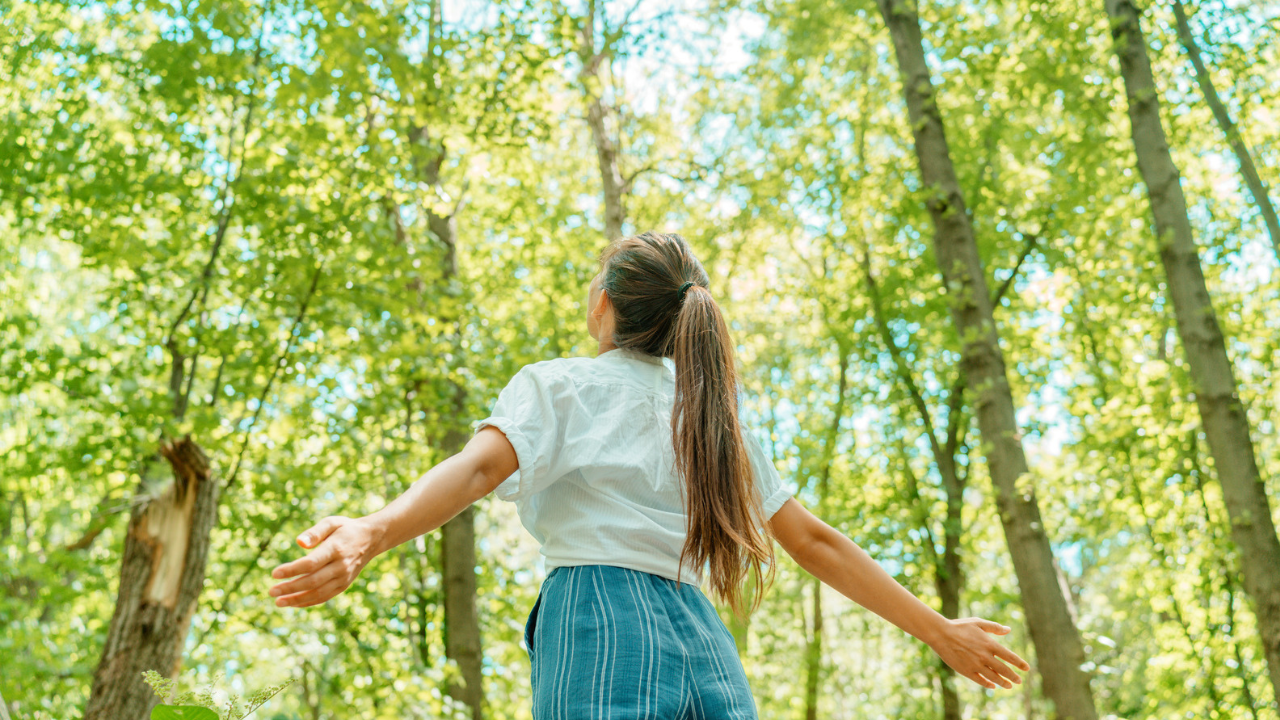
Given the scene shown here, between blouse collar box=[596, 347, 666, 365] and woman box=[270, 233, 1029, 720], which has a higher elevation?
blouse collar box=[596, 347, 666, 365]

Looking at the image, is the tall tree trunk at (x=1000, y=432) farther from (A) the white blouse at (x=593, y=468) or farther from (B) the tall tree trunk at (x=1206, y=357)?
(A) the white blouse at (x=593, y=468)

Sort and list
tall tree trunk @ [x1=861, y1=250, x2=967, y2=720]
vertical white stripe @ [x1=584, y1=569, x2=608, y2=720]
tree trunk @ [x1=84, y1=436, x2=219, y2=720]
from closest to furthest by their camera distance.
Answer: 1. vertical white stripe @ [x1=584, y1=569, x2=608, y2=720]
2. tree trunk @ [x1=84, y1=436, x2=219, y2=720]
3. tall tree trunk @ [x1=861, y1=250, x2=967, y2=720]

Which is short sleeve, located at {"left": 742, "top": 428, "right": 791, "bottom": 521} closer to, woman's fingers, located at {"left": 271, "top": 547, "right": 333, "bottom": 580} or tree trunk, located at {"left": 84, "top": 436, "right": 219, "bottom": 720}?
woman's fingers, located at {"left": 271, "top": 547, "right": 333, "bottom": 580}

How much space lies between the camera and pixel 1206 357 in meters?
4.88

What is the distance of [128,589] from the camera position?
4469mm

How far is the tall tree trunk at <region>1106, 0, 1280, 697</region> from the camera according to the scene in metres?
4.64

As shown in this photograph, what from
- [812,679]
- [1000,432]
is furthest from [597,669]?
[812,679]

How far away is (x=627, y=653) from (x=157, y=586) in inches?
162

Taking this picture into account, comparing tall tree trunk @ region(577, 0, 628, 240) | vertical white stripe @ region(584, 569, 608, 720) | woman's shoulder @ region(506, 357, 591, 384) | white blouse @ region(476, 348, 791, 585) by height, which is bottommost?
vertical white stripe @ region(584, 569, 608, 720)

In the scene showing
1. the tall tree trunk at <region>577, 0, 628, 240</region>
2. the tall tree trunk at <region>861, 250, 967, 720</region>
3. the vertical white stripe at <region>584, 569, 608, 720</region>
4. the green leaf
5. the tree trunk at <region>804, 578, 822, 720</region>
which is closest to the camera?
the green leaf

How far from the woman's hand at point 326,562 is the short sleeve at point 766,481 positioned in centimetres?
92

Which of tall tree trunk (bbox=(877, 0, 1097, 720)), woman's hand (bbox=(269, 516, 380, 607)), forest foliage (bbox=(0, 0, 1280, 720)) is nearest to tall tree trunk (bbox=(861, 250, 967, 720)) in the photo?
forest foliage (bbox=(0, 0, 1280, 720))

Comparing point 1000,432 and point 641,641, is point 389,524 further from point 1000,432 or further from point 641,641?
point 1000,432

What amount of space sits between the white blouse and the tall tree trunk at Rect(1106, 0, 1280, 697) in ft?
14.7
